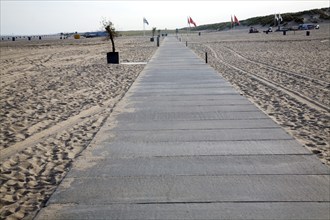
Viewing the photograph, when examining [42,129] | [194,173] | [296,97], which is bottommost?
[194,173]

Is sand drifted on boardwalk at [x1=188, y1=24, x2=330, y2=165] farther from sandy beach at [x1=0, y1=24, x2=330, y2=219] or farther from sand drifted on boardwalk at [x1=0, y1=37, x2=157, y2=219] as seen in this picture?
sand drifted on boardwalk at [x1=0, y1=37, x2=157, y2=219]

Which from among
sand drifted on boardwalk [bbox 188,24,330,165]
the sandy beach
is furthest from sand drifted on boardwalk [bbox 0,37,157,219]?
sand drifted on boardwalk [bbox 188,24,330,165]

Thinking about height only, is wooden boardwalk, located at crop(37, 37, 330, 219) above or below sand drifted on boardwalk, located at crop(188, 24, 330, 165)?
below

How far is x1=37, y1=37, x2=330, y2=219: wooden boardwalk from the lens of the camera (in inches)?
147

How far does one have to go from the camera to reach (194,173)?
15.4 ft

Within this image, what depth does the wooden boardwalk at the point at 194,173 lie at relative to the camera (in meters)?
3.74

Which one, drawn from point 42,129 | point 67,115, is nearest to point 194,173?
point 42,129

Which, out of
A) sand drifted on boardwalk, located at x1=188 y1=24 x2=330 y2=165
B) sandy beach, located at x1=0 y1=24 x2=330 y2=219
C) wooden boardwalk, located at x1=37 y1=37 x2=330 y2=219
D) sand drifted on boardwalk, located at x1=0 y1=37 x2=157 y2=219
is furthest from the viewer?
sand drifted on boardwalk, located at x1=188 y1=24 x2=330 y2=165

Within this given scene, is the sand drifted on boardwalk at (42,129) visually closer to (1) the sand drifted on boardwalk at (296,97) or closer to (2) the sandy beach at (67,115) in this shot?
(2) the sandy beach at (67,115)

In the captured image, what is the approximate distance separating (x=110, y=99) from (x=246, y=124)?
4706 mm

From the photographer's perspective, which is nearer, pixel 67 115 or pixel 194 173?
pixel 194 173

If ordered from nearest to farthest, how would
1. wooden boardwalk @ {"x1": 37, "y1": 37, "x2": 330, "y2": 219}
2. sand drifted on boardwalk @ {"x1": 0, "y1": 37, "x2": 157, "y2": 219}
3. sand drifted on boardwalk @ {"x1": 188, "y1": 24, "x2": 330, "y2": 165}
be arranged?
wooden boardwalk @ {"x1": 37, "y1": 37, "x2": 330, "y2": 219} → sand drifted on boardwalk @ {"x1": 0, "y1": 37, "x2": 157, "y2": 219} → sand drifted on boardwalk @ {"x1": 188, "y1": 24, "x2": 330, "y2": 165}

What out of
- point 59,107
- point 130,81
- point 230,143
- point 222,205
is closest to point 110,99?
point 59,107

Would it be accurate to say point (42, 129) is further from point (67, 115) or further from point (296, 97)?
point (296, 97)
